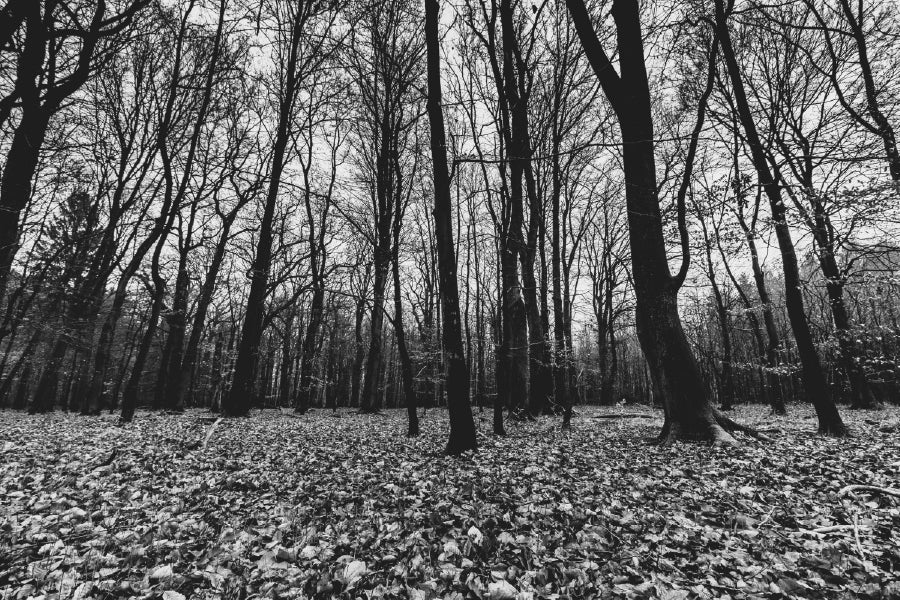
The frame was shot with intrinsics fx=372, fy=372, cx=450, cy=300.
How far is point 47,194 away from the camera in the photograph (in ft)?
47.1

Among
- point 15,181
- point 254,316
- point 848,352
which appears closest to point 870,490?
point 848,352

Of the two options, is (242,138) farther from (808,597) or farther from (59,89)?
(808,597)

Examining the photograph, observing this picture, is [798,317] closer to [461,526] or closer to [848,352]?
[848,352]

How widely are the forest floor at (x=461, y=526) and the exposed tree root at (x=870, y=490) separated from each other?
0.12ft

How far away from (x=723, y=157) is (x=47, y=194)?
2588cm

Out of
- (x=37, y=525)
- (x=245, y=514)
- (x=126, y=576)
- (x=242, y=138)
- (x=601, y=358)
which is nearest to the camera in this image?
(x=126, y=576)

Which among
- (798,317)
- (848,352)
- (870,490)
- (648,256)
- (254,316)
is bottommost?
(870,490)

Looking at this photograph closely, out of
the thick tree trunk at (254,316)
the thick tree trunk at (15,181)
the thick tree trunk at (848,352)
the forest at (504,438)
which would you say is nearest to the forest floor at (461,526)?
the forest at (504,438)

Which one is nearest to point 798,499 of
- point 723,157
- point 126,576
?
point 126,576

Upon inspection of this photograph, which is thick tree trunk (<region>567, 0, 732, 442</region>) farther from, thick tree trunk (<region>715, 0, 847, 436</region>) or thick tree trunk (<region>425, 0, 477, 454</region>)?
thick tree trunk (<region>425, 0, 477, 454</region>)

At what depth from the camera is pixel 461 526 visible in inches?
127

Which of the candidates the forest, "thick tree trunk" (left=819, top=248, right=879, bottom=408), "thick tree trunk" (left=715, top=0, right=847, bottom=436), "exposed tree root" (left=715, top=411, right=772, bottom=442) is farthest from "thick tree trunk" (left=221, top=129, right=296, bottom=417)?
"thick tree trunk" (left=819, top=248, right=879, bottom=408)

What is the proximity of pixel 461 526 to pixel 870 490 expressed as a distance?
368 cm

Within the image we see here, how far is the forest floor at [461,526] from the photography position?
2.33m
